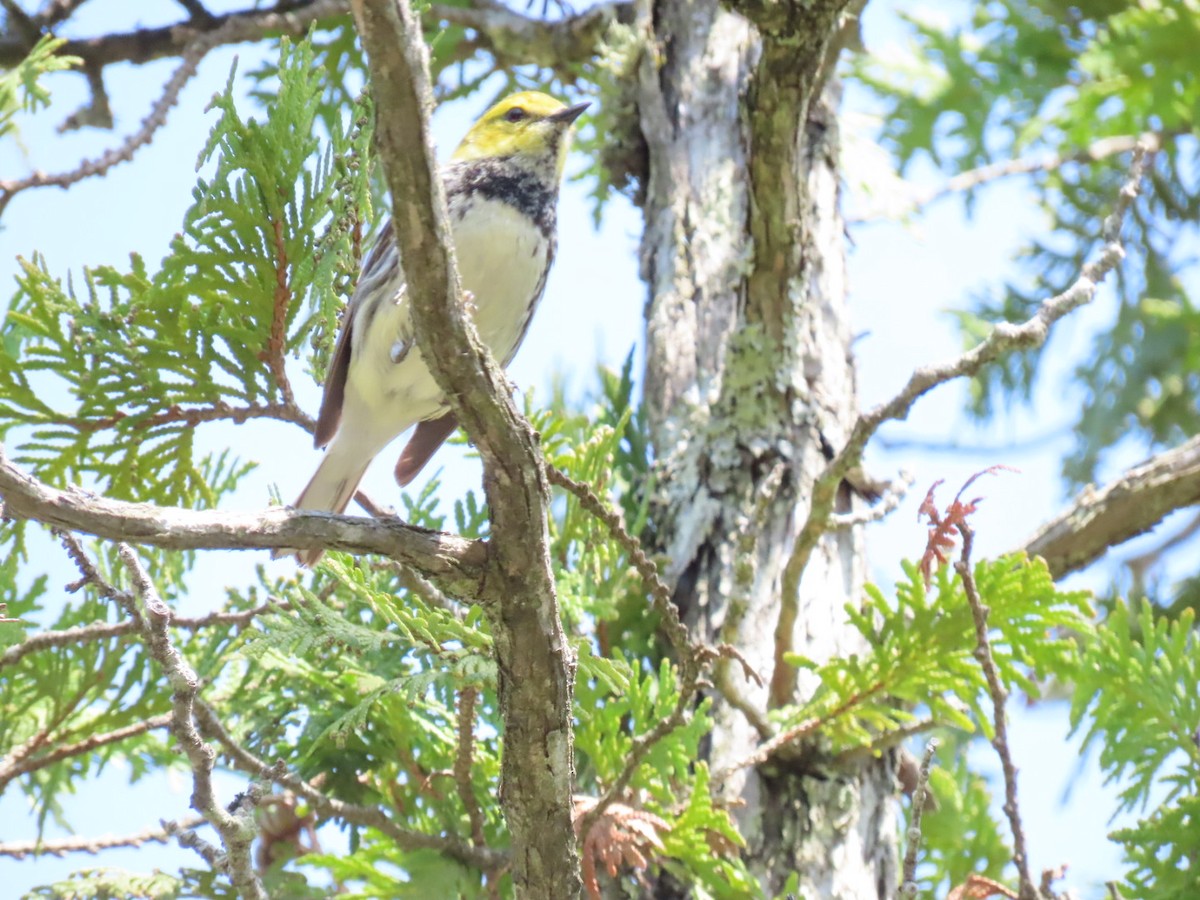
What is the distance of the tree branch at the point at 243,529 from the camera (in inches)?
59.6

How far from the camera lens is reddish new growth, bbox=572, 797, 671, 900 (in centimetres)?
223

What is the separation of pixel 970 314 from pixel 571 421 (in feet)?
8.93

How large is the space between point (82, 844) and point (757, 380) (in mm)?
1774

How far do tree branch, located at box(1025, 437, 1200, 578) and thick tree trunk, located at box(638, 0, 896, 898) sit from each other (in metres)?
0.44

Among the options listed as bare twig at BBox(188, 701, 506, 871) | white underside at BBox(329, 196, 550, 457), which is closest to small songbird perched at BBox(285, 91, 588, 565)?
white underside at BBox(329, 196, 550, 457)

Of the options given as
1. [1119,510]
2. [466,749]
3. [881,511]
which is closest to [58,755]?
[466,749]

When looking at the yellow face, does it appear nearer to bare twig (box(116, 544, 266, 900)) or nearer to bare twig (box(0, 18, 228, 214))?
bare twig (box(0, 18, 228, 214))

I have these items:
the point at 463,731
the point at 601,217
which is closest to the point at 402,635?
the point at 463,731

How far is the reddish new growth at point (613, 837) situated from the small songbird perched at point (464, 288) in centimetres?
114

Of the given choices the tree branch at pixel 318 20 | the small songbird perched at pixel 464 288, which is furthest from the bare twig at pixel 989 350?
the tree branch at pixel 318 20

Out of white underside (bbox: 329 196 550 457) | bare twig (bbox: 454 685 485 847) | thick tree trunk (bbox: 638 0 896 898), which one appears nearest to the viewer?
bare twig (bbox: 454 685 485 847)

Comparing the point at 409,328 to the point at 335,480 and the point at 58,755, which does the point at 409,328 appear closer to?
the point at 335,480

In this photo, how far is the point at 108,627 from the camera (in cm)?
234

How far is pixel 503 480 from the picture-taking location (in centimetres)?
174
